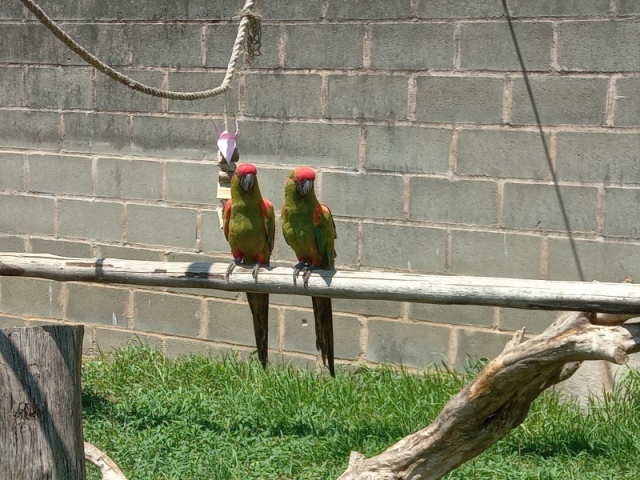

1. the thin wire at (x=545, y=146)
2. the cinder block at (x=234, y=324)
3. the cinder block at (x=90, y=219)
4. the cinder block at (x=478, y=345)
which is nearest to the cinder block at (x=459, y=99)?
the thin wire at (x=545, y=146)

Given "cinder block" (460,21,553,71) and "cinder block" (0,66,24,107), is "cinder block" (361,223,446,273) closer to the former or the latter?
"cinder block" (460,21,553,71)

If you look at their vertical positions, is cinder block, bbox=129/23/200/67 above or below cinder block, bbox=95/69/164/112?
above

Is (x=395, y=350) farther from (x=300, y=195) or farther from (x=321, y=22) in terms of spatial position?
(x=321, y=22)

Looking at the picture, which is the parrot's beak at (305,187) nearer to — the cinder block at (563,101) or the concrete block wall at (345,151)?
the concrete block wall at (345,151)

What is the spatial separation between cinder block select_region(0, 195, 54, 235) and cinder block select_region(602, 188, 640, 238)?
330cm

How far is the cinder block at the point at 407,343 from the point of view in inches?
191

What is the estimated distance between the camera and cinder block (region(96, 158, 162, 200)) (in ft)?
17.8

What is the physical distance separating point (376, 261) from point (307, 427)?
3.35 ft

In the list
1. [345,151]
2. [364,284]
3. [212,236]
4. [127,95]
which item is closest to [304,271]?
[364,284]

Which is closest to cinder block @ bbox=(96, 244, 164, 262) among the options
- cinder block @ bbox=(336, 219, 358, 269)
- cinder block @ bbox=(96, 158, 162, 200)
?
cinder block @ bbox=(96, 158, 162, 200)

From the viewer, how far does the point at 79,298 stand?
5.70 meters

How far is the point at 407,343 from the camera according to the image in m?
4.94

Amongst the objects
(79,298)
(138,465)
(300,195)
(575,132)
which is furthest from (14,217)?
(575,132)

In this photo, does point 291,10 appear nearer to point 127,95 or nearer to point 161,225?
point 127,95
